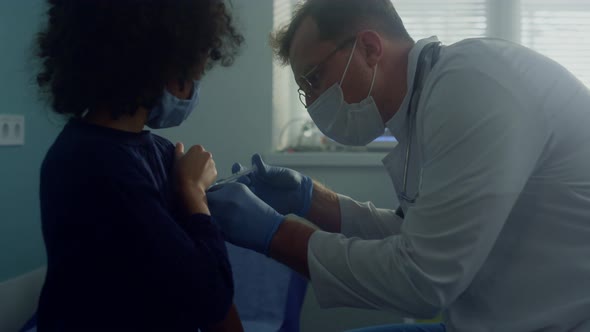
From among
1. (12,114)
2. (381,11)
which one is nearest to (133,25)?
(381,11)

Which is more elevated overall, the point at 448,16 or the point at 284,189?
A: the point at 448,16

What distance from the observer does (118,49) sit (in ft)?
2.99

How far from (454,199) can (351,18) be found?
546 millimetres

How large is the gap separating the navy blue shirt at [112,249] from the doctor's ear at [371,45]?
0.59 meters

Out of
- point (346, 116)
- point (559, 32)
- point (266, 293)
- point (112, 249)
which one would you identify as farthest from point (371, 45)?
point (559, 32)

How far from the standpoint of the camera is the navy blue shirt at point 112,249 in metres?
0.84

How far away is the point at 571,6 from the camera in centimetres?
257

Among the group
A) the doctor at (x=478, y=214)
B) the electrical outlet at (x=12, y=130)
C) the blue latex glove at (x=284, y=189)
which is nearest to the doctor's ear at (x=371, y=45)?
the doctor at (x=478, y=214)

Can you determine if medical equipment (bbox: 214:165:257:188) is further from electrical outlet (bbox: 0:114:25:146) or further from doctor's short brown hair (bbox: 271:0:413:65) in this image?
electrical outlet (bbox: 0:114:25:146)

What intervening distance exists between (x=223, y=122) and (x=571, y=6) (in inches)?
72.1

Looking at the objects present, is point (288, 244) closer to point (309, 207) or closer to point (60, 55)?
point (309, 207)

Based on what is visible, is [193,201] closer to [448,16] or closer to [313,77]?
[313,77]

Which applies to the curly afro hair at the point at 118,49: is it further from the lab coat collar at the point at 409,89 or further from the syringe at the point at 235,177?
the lab coat collar at the point at 409,89

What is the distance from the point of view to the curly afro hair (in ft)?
2.97
